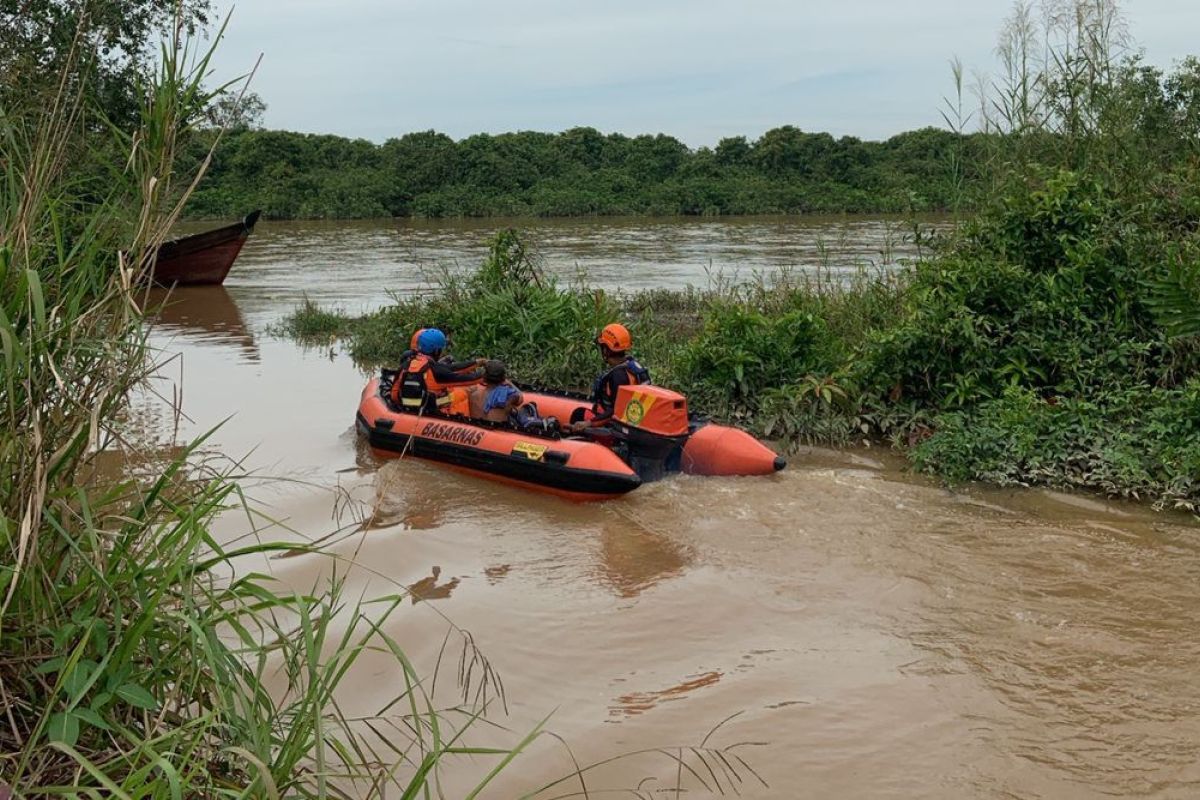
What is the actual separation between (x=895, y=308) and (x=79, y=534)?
8.37 meters

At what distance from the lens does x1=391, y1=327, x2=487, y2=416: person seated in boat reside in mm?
8438

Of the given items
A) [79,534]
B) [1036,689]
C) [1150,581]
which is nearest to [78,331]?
[79,534]

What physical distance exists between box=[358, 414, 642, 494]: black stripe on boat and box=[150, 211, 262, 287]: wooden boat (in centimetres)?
1218

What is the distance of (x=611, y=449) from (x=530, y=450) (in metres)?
0.58

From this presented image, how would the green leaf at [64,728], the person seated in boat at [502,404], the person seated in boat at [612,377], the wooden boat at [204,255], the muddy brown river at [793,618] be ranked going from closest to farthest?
the green leaf at [64,728], the muddy brown river at [793,618], the person seated in boat at [612,377], the person seated in boat at [502,404], the wooden boat at [204,255]

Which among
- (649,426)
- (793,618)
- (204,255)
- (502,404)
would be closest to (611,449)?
(649,426)

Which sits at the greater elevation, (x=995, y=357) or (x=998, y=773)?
(x=995, y=357)

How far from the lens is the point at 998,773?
12.2 feet

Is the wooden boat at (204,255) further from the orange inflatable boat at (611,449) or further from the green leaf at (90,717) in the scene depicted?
the green leaf at (90,717)

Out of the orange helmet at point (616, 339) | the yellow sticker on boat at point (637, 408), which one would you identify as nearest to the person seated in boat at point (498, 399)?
the orange helmet at point (616, 339)

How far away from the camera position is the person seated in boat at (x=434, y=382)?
27.7 feet

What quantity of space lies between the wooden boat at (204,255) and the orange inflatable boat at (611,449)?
12874 mm

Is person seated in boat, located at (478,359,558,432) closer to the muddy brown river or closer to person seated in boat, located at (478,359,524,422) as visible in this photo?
person seated in boat, located at (478,359,524,422)

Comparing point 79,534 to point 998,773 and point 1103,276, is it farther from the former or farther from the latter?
point 1103,276
